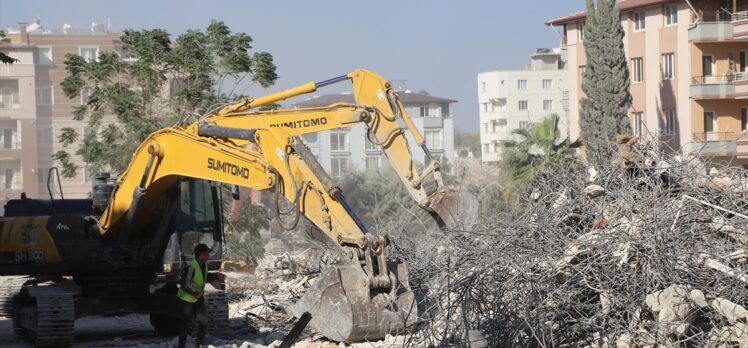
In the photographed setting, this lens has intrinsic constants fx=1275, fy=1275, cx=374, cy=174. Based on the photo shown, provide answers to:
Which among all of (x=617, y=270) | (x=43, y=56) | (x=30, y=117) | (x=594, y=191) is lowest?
(x=617, y=270)

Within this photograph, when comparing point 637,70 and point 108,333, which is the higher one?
point 637,70

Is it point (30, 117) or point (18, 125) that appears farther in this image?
point (18, 125)

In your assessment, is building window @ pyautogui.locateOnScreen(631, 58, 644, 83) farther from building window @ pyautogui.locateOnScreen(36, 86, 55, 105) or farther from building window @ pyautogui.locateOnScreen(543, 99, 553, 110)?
building window @ pyautogui.locateOnScreen(543, 99, 553, 110)

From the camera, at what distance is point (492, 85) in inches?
4803

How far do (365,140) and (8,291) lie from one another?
2700 inches

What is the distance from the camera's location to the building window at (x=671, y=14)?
53547 millimetres

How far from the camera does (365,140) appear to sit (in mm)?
88750

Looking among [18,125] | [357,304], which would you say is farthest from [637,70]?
[18,125]

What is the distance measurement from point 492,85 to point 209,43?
8430cm

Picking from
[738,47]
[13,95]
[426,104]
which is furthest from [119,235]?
[426,104]

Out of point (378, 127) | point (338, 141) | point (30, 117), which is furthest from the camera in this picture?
point (338, 141)

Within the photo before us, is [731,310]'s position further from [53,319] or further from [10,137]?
[10,137]

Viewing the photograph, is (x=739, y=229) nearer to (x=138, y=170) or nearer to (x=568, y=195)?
(x=568, y=195)

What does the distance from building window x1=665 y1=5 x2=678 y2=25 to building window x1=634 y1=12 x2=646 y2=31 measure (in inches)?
68.6
